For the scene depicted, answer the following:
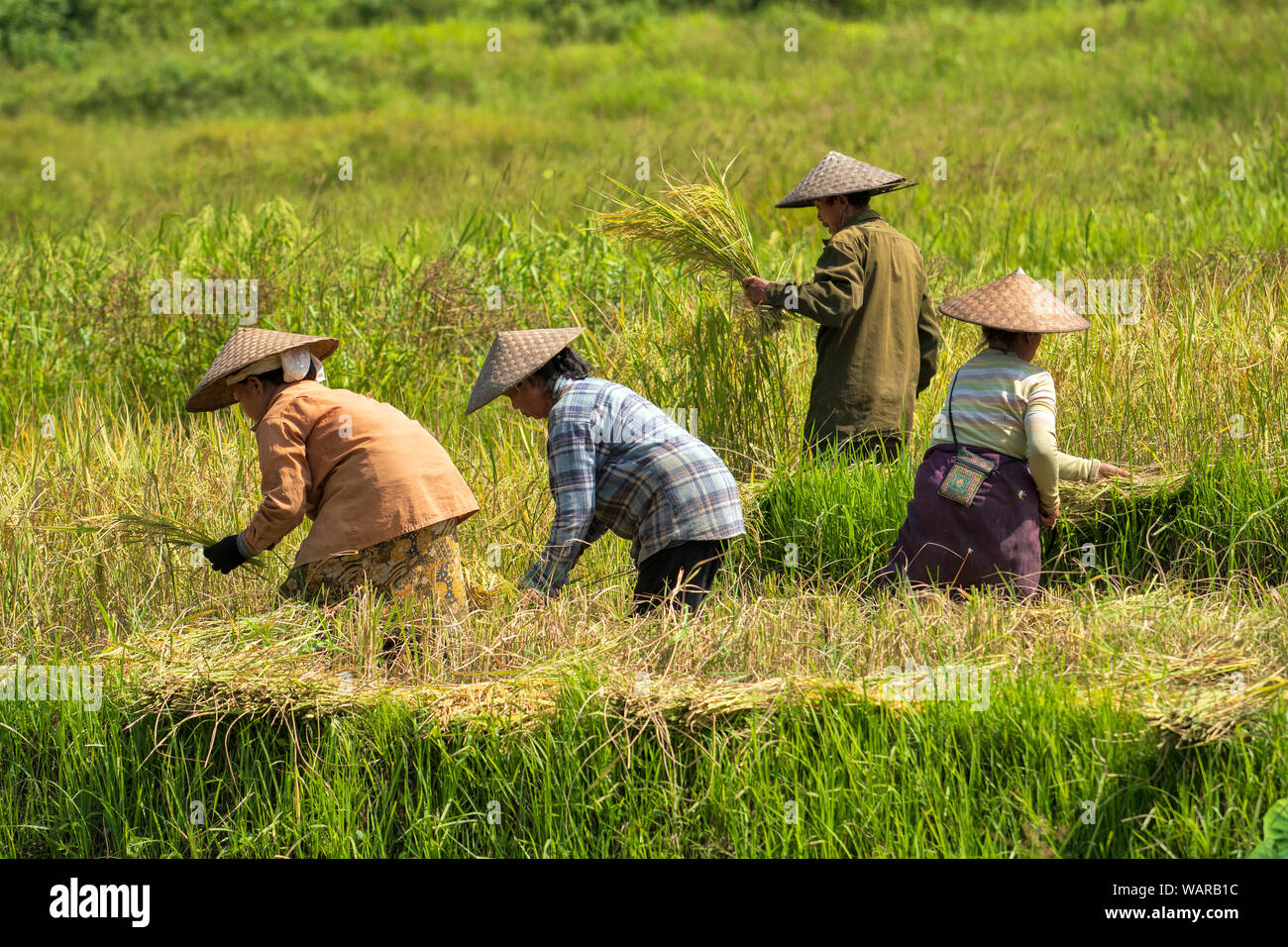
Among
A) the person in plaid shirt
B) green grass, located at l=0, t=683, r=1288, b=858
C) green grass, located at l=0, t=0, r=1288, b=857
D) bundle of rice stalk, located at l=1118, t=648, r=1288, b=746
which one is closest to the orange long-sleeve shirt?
green grass, located at l=0, t=0, r=1288, b=857

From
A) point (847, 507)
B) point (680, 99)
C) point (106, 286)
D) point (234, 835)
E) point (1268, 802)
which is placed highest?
point (680, 99)

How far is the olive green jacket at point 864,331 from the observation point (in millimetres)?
4926

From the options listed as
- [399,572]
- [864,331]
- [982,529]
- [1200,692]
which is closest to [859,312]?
[864,331]

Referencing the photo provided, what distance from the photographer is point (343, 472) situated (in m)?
3.92

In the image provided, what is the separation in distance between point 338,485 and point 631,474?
2.88 feet

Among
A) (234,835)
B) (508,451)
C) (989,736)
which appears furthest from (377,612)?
(508,451)

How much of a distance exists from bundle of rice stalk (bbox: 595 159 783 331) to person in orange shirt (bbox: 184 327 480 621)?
1571 mm

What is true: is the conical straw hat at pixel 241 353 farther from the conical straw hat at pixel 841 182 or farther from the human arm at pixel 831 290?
the conical straw hat at pixel 841 182

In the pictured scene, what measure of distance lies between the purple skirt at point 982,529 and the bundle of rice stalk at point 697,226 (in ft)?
4.65

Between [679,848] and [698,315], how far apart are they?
2.78 m

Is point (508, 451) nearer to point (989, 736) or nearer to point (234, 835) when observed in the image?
point (234, 835)

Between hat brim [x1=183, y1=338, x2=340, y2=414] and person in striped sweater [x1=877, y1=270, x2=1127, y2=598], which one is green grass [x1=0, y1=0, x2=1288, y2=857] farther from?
hat brim [x1=183, y1=338, x2=340, y2=414]

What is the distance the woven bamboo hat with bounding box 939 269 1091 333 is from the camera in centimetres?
398

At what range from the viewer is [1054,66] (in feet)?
53.4
